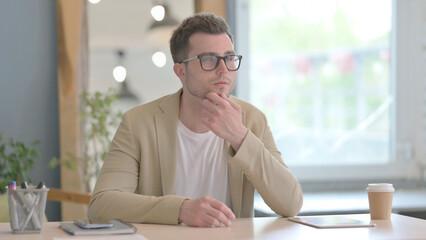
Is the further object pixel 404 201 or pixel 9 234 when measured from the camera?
pixel 404 201

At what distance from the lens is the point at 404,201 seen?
3793mm

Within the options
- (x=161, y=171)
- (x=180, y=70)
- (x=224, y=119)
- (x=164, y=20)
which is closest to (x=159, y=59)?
(x=164, y=20)

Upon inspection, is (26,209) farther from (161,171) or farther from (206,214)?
(161,171)

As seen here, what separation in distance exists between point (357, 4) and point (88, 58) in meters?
1.91

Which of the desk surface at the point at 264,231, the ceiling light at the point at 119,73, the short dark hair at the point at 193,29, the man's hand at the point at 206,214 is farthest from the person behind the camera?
the ceiling light at the point at 119,73

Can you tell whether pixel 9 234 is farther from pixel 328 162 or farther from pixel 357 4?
pixel 357 4

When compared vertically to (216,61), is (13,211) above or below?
below

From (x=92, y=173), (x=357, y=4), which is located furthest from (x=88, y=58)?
(x=357, y=4)

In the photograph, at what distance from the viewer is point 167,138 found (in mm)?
2424

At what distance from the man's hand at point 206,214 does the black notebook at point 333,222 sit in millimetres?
259

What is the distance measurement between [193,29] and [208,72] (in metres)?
0.21

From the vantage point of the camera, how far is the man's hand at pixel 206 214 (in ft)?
6.30

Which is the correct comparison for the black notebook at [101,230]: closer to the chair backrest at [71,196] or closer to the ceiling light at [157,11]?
the chair backrest at [71,196]

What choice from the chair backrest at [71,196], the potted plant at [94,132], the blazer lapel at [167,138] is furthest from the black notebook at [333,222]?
the potted plant at [94,132]
